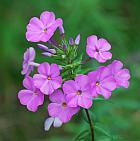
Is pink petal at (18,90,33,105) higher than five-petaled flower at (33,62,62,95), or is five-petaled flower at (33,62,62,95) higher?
five-petaled flower at (33,62,62,95)

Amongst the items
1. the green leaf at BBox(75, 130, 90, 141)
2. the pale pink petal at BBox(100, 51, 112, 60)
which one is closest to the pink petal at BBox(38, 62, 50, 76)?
the pale pink petal at BBox(100, 51, 112, 60)

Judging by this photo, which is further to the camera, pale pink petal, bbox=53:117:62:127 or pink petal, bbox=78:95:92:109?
pale pink petal, bbox=53:117:62:127

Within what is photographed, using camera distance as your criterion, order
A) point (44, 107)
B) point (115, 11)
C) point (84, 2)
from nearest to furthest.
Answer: point (84, 2) → point (44, 107) → point (115, 11)

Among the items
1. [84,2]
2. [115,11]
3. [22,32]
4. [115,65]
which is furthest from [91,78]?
[115,11]

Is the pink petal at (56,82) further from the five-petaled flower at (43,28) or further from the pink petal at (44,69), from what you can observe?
the five-petaled flower at (43,28)

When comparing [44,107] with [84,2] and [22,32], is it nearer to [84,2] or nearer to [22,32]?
[22,32]

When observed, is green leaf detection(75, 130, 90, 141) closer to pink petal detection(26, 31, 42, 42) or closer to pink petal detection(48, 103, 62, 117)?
pink petal detection(48, 103, 62, 117)
